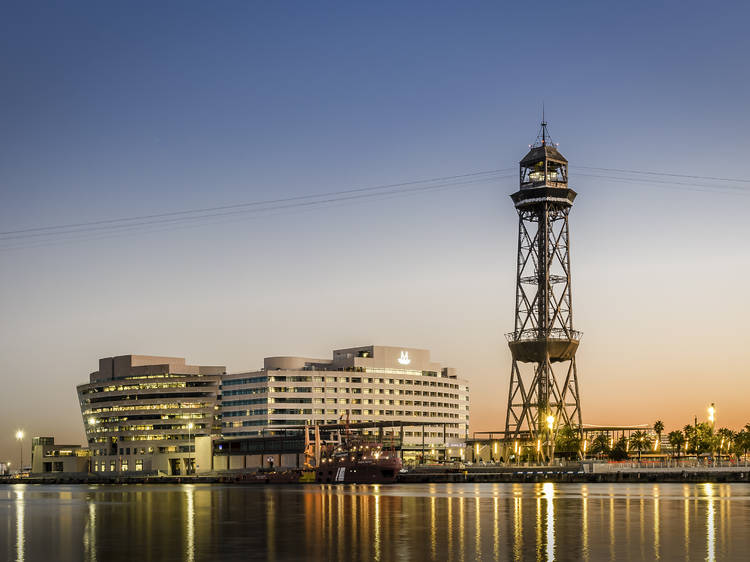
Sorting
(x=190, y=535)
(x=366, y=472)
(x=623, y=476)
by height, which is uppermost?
(x=190, y=535)

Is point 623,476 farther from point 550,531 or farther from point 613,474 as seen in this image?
point 550,531

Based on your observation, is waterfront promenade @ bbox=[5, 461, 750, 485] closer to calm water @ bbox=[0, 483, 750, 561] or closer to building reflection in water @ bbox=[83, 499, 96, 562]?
calm water @ bbox=[0, 483, 750, 561]

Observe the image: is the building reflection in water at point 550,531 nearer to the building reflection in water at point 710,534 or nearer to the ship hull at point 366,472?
the building reflection in water at point 710,534

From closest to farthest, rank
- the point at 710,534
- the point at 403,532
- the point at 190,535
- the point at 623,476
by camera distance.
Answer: the point at 710,534, the point at 403,532, the point at 190,535, the point at 623,476

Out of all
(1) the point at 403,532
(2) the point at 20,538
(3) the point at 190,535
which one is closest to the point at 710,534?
(1) the point at 403,532

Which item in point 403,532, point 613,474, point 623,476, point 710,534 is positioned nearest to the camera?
point 710,534

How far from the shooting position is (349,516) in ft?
227

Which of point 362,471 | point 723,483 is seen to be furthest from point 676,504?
point 362,471

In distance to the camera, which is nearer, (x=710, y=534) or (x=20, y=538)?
(x=710, y=534)

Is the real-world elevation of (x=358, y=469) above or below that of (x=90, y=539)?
below

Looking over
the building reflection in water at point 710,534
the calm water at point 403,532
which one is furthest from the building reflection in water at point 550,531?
the building reflection in water at point 710,534

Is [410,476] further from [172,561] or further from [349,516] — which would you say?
[172,561]

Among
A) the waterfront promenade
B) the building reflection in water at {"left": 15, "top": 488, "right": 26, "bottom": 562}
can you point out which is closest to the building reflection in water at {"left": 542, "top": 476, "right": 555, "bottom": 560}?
the building reflection in water at {"left": 15, "top": 488, "right": 26, "bottom": 562}

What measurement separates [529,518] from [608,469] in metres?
103
